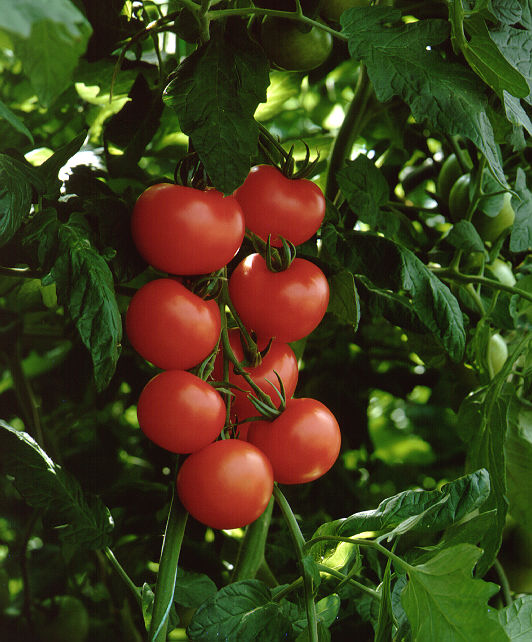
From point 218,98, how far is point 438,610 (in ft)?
1.08

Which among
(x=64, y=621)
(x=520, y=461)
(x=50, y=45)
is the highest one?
(x=50, y=45)

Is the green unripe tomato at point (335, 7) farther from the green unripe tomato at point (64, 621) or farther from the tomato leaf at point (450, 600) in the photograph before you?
the green unripe tomato at point (64, 621)

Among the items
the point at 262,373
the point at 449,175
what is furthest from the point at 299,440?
the point at 449,175

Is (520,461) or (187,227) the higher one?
(187,227)

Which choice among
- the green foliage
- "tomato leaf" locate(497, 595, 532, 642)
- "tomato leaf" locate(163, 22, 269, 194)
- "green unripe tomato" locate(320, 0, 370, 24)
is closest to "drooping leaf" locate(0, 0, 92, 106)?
the green foliage

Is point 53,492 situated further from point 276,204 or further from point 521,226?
point 521,226

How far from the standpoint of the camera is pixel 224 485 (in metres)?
0.40

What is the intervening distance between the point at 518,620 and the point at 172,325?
33 cm

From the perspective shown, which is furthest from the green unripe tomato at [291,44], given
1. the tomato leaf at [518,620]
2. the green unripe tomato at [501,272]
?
the tomato leaf at [518,620]

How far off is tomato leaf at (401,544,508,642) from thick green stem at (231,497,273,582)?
7.7 inches

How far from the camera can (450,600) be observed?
39 cm

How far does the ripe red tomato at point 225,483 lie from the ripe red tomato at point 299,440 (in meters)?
0.02

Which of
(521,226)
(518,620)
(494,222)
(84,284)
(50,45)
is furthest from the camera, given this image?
(494,222)

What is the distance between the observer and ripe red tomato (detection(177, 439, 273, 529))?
15.9 inches
